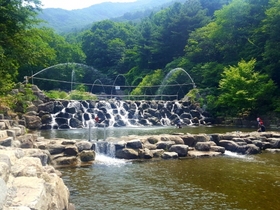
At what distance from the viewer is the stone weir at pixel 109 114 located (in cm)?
2944

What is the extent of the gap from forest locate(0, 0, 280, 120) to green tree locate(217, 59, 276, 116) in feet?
0.30

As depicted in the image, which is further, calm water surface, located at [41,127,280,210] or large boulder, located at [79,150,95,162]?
large boulder, located at [79,150,95,162]

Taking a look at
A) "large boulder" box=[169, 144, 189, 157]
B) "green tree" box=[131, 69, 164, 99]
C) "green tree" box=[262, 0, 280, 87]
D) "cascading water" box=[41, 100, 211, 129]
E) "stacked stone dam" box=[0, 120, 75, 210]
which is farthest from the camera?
"green tree" box=[131, 69, 164, 99]

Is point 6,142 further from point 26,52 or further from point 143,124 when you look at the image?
point 143,124

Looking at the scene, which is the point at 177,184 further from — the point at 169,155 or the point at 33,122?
the point at 33,122

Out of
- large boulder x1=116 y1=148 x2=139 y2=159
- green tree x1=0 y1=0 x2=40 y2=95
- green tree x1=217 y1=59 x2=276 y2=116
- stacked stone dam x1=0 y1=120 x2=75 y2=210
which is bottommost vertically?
large boulder x1=116 y1=148 x2=139 y2=159

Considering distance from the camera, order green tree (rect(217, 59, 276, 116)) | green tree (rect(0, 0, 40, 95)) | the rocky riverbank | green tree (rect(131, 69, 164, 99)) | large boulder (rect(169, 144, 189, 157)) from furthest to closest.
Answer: green tree (rect(131, 69, 164, 99)) < green tree (rect(217, 59, 276, 116)) < large boulder (rect(169, 144, 189, 157)) < green tree (rect(0, 0, 40, 95)) < the rocky riverbank

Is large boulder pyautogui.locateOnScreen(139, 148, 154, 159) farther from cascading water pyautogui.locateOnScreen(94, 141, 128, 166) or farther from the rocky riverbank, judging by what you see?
cascading water pyautogui.locateOnScreen(94, 141, 128, 166)

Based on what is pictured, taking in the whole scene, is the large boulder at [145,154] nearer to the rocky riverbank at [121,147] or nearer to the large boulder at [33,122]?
the rocky riverbank at [121,147]

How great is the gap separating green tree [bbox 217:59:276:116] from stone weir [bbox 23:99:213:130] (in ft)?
12.8

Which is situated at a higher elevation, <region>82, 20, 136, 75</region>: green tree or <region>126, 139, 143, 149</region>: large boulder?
<region>82, 20, 136, 75</region>: green tree

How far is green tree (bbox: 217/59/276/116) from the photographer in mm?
29812

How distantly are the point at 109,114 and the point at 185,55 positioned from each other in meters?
22.0

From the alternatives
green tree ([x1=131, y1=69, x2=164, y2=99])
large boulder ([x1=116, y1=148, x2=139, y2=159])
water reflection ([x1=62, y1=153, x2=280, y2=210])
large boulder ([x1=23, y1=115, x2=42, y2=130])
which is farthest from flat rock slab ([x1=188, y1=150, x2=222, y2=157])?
green tree ([x1=131, y1=69, x2=164, y2=99])
